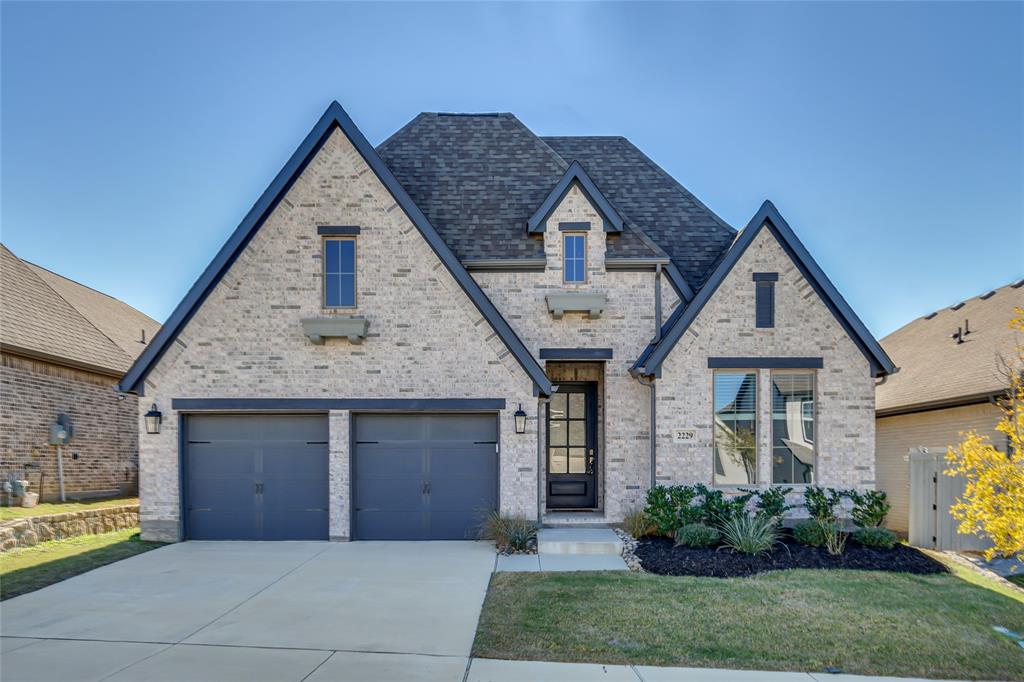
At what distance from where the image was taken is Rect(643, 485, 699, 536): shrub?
11.3 meters

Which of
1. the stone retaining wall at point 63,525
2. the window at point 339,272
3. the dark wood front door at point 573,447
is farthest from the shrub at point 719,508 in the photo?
the stone retaining wall at point 63,525

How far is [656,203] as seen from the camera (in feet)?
49.1

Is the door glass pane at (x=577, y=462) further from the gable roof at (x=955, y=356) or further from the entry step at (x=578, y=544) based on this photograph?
the gable roof at (x=955, y=356)

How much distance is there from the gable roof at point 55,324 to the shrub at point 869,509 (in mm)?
16943

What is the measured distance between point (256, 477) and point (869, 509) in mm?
11070

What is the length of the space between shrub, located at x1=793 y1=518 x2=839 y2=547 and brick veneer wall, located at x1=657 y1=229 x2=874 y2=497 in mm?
1189

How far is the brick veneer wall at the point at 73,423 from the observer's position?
13.8 m

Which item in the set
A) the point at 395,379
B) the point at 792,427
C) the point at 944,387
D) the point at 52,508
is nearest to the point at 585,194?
the point at 395,379

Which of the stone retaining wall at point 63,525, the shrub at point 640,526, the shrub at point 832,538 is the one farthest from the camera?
the shrub at point 640,526

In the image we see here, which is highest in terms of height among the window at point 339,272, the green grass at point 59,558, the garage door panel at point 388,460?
the window at point 339,272

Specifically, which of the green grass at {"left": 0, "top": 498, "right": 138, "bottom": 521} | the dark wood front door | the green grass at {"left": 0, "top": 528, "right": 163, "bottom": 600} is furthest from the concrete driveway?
the dark wood front door

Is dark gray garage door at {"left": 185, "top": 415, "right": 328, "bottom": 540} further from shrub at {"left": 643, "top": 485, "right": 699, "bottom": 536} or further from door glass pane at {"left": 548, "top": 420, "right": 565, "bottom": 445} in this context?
shrub at {"left": 643, "top": 485, "right": 699, "bottom": 536}

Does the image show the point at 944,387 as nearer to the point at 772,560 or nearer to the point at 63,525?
the point at 772,560

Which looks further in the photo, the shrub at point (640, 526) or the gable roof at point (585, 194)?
the gable roof at point (585, 194)
